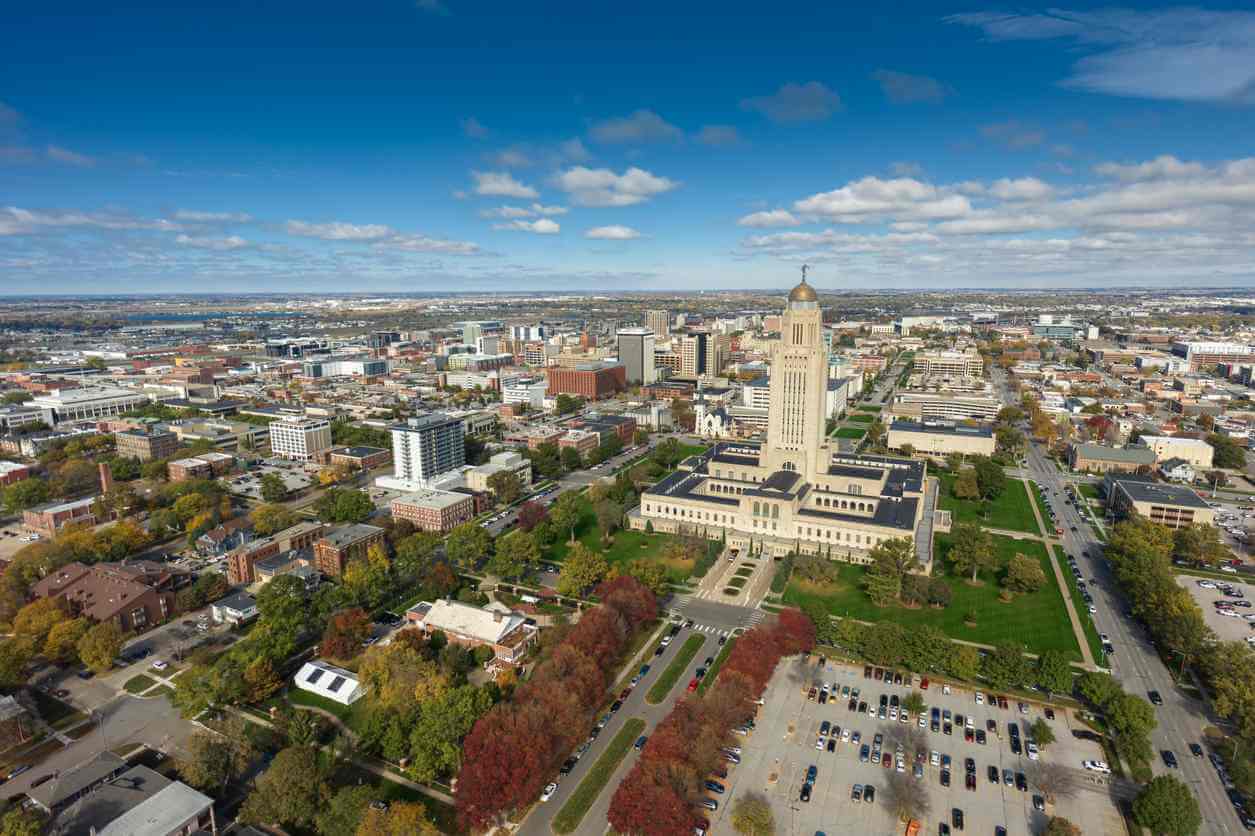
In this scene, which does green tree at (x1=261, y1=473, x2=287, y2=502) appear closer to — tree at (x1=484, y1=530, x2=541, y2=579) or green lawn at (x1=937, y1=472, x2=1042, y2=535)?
tree at (x1=484, y1=530, x2=541, y2=579)

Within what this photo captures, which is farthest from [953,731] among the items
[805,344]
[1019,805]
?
[805,344]

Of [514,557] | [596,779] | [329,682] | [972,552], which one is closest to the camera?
[596,779]

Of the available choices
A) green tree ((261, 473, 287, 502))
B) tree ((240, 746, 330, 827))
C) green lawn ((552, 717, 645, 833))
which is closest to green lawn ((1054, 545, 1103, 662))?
green lawn ((552, 717, 645, 833))

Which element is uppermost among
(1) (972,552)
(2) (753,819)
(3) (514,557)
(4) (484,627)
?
(1) (972,552)

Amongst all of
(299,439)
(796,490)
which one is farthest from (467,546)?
(299,439)

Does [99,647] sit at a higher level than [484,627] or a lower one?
lower

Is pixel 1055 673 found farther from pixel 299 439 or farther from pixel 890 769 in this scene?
pixel 299 439
